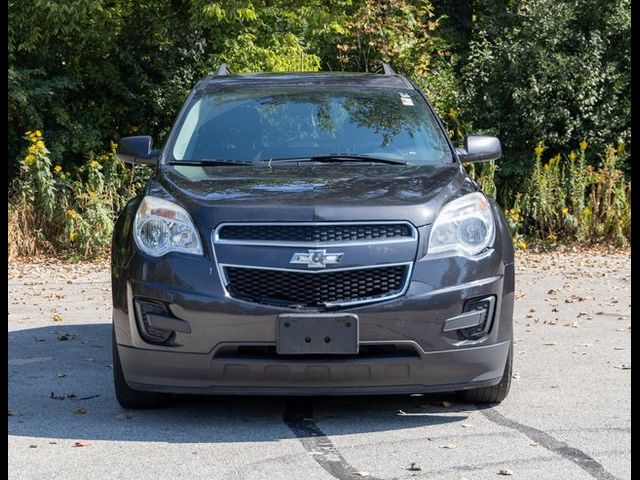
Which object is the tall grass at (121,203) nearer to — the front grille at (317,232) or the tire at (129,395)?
the tire at (129,395)

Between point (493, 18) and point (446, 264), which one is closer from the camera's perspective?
point (446, 264)

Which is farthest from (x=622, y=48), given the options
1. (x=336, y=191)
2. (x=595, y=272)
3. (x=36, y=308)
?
(x=336, y=191)

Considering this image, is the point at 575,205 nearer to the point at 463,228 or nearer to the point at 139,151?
the point at 139,151

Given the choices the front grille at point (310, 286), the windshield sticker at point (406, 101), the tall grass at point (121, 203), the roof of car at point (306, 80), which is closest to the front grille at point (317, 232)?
the front grille at point (310, 286)

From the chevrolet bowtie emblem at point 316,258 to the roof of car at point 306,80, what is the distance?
79.2 inches

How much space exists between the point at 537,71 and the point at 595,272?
493 centimetres

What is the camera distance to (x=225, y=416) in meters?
5.88

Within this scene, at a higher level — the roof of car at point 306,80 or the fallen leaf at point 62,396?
the roof of car at point 306,80

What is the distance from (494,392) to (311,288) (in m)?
1.26

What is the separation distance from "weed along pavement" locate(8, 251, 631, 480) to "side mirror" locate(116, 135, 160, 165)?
4.26 ft

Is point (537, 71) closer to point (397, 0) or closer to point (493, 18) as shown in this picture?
point (493, 18)

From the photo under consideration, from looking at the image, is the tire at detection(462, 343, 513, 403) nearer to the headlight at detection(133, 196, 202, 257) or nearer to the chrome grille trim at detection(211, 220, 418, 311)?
the chrome grille trim at detection(211, 220, 418, 311)

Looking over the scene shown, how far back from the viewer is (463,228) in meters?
5.67

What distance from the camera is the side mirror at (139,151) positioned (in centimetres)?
675
